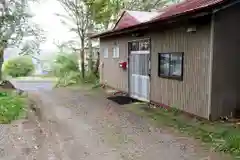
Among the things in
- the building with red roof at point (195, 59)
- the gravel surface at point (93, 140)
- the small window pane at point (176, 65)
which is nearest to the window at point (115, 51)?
the building with red roof at point (195, 59)

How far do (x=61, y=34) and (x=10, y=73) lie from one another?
797cm

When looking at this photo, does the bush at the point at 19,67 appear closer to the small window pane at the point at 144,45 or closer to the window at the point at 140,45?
the window at the point at 140,45

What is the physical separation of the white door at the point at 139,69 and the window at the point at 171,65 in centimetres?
92

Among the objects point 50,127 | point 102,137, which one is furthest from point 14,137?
point 102,137

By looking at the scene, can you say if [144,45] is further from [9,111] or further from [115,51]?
[9,111]

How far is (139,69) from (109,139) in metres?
5.13

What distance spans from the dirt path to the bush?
17258mm

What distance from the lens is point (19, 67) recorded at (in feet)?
81.4

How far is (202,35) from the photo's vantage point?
22.1 ft

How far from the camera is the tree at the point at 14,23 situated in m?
11.1

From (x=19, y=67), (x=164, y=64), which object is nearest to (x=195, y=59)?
(x=164, y=64)

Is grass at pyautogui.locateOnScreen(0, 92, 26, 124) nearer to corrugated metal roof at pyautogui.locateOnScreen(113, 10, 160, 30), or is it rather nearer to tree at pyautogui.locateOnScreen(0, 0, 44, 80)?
tree at pyautogui.locateOnScreen(0, 0, 44, 80)

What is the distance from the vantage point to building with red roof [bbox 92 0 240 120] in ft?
21.2

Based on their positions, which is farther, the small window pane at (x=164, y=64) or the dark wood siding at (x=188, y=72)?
the small window pane at (x=164, y=64)
